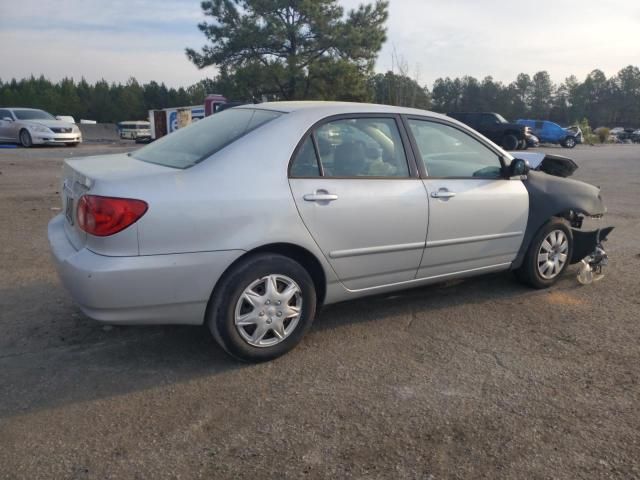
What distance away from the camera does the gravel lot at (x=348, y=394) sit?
2.50 metres

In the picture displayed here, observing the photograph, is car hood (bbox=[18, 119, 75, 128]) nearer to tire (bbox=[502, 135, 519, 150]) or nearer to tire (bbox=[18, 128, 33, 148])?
tire (bbox=[18, 128, 33, 148])

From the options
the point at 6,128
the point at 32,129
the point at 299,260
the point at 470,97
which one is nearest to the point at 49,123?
the point at 32,129

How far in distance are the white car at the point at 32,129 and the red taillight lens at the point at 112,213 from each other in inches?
754

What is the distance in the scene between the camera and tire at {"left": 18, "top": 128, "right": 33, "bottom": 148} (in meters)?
20.0

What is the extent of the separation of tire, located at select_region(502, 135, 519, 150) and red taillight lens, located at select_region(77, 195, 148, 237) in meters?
25.6

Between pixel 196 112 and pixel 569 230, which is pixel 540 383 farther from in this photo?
pixel 196 112

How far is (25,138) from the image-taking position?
2016cm

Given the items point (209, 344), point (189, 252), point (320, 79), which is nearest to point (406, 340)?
point (209, 344)

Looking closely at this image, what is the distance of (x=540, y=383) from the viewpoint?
322 centimetres

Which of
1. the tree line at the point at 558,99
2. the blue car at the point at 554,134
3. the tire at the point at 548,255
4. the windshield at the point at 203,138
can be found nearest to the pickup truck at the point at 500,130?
the blue car at the point at 554,134

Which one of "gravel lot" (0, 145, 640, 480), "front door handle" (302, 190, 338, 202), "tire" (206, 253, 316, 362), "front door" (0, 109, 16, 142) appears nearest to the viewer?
"gravel lot" (0, 145, 640, 480)

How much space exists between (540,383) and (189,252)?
2.09 m

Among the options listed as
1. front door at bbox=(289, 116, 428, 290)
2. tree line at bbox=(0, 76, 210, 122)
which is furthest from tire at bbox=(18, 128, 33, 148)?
tree line at bbox=(0, 76, 210, 122)

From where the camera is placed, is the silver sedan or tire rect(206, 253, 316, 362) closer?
the silver sedan
